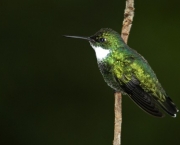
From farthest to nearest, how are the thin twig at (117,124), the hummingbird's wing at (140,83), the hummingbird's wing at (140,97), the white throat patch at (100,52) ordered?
1. the white throat patch at (100,52)
2. the hummingbird's wing at (140,83)
3. the hummingbird's wing at (140,97)
4. the thin twig at (117,124)

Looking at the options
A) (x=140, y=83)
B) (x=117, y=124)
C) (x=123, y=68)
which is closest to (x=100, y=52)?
(x=123, y=68)

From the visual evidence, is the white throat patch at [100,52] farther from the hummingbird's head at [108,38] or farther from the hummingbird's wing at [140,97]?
the hummingbird's wing at [140,97]

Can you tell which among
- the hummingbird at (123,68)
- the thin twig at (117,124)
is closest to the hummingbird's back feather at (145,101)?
the hummingbird at (123,68)

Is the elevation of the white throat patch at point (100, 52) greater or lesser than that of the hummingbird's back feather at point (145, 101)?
greater

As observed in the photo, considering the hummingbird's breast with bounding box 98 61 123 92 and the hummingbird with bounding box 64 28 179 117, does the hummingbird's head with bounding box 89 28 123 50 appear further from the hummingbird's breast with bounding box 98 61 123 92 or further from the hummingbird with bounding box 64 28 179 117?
the hummingbird's breast with bounding box 98 61 123 92

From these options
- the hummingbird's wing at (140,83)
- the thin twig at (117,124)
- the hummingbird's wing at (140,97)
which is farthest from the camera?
the hummingbird's wing at (140,83)

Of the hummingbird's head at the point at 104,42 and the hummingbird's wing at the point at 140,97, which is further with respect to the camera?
the hummingbird's head at the point at 104,42


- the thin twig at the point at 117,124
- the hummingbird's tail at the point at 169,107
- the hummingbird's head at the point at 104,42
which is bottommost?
the thin twig at the point at 117,124

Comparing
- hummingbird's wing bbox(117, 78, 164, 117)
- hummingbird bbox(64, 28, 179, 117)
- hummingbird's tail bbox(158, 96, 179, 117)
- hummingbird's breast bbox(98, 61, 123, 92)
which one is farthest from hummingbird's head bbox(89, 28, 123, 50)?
hummingbird's tail bbox(158, 96, 179, 117)

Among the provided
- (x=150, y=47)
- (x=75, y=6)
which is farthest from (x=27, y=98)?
(x=150, y=47)
